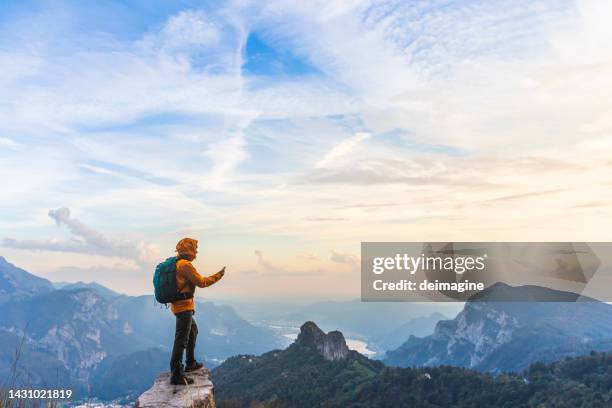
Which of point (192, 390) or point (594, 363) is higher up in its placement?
point (192, 390)

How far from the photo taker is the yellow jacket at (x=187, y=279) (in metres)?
11.9

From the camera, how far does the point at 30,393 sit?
24.8ft

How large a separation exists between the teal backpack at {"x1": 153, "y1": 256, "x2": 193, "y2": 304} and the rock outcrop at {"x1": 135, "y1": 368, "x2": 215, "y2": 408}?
6.91 ft

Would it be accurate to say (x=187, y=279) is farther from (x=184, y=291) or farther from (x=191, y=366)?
(x=191, y=366)

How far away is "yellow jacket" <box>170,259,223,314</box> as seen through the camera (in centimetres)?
1195

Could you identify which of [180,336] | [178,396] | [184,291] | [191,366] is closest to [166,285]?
[184,291]

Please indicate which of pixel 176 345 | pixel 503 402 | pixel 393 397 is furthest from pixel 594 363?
pixel 176 345

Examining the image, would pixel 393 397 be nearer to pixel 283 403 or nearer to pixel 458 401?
pixel 458 401

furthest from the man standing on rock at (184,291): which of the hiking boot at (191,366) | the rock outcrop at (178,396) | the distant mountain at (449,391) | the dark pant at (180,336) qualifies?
the distant mountain at (449,391)

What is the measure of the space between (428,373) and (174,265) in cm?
20269

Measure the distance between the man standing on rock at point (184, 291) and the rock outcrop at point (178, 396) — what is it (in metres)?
0.28

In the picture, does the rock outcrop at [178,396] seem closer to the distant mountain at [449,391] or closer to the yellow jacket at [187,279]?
the yellow jacket at [187,279]

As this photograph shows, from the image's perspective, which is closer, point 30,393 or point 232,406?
point 30,393

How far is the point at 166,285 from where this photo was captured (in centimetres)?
1223
